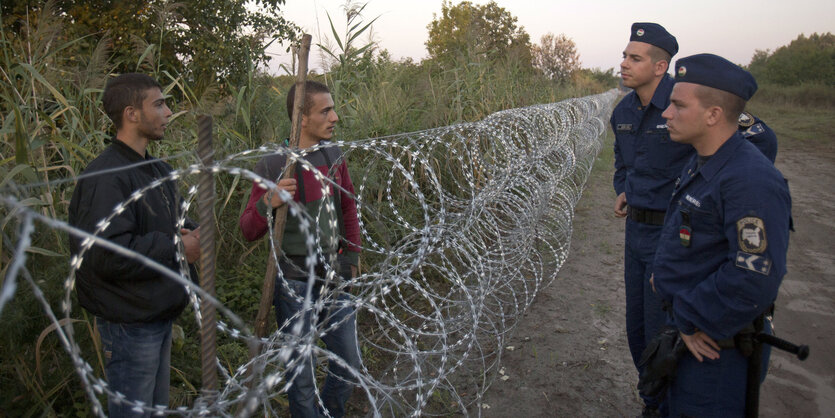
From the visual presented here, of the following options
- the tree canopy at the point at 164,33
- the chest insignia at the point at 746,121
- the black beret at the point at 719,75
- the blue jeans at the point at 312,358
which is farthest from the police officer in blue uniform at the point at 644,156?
the tree canopy at the point at 164,33

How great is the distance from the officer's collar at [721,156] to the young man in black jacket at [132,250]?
210 centimetres

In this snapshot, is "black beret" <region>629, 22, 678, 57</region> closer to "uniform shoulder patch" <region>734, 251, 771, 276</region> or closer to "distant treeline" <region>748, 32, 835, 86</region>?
"uniform shoulder patch" <region>734, 251, 771, 276</region>

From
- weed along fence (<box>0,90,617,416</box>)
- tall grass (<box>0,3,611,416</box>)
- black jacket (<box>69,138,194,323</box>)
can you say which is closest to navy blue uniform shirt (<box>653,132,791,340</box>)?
weed along fence (<box>0,90,617,416</box>)

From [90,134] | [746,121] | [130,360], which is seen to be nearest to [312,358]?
[130,360]

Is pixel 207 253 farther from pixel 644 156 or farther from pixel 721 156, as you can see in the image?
pixel 644 156

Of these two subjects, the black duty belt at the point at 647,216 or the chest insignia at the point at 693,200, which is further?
the black duty belt at the point at 647,216

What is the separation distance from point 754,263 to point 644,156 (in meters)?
1.59

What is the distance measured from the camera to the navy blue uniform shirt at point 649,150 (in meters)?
3.23

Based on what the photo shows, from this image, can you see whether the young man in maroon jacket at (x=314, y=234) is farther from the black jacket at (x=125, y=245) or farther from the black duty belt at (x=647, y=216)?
the black duty belt at (x=647, y=216)

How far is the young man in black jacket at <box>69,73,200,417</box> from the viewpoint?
1976mm

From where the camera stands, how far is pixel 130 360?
6.93 ft

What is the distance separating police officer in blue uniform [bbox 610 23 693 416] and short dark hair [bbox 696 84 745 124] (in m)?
1.02

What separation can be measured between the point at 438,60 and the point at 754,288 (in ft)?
25.2

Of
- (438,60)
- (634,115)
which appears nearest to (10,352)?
(634,115)
